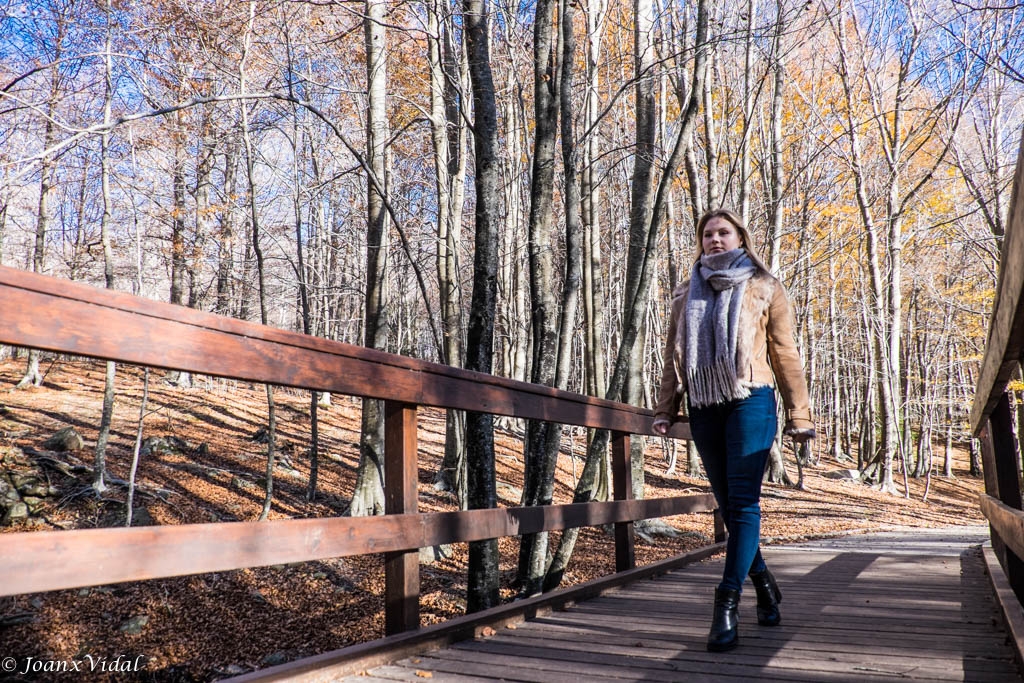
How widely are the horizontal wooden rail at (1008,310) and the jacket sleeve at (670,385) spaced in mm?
1261

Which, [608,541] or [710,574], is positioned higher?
[710,574]

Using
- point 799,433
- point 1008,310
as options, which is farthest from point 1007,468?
point 1008,310

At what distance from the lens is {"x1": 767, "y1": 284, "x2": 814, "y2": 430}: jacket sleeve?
3430mm

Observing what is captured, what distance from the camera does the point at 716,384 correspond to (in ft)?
11.0

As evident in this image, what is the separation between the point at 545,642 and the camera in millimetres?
3221

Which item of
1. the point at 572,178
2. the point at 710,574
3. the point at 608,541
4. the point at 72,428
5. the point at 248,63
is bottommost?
the point at 608,541

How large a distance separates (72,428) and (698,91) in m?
10.6

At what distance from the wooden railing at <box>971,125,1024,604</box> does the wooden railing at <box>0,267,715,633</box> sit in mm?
1850

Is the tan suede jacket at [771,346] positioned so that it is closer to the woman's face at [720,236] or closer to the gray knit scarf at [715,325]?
the gray knit scarf at [715,325]

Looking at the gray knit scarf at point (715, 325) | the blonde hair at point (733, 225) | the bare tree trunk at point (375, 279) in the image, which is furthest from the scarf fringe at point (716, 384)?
the bare tree trunk at point (375, 279)

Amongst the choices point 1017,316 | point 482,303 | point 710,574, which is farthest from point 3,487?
point 1017,316

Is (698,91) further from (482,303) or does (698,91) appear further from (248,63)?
(248,63)

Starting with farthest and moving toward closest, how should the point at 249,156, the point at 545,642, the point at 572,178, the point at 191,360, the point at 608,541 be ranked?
1. the point at 608,541
2. the point at 249,156
3. the point at 572,178
4. the point at 545,642
5. the point at 191,360

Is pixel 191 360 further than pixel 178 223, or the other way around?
pixel 178 223
